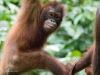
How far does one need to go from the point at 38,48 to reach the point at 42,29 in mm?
216

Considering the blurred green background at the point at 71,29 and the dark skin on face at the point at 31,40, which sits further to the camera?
the blurred green background at the point at 71,29

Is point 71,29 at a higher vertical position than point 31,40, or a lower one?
lower

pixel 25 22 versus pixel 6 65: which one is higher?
pixel 25 22

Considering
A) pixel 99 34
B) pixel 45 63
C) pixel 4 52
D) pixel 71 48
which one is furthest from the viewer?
pixel 71 48

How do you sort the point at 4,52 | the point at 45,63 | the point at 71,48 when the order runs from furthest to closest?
the point at 71,48 < the point at 4,52 < the point at 45,63

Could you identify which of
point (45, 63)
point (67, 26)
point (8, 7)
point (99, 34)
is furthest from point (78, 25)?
point (99, 34)

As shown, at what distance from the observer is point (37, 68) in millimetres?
3969

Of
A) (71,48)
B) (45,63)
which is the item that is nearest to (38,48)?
(45,63)

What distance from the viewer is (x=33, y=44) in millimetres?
4160

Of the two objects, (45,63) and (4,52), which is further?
(4,52)

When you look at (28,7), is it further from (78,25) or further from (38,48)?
(78,25)

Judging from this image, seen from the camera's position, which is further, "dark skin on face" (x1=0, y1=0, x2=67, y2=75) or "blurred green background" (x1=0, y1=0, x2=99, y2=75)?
"blurred green background" (x1=0, y1=0, x2=99, y2=75)

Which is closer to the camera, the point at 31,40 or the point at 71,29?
the point at 31,40

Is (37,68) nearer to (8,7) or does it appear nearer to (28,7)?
(28,7)
